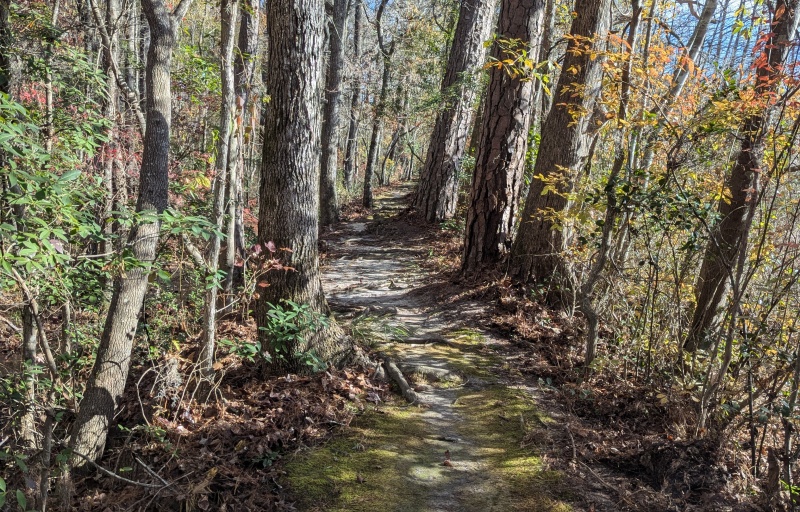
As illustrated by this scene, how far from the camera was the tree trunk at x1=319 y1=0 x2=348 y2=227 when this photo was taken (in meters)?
13.2

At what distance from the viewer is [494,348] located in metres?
6.16

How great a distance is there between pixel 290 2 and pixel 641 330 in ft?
15.5

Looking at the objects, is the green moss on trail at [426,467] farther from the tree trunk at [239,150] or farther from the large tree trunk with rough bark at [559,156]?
the large tree trunk with rough bark at [559,156]

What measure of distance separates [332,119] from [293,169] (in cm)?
916

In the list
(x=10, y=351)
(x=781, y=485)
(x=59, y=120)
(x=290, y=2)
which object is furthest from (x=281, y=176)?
(x=10, y=351)

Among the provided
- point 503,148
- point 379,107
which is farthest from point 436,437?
point 379,107

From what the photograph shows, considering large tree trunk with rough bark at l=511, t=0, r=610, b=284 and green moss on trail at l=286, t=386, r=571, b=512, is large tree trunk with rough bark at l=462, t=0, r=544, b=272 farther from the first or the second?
green moss on trail at l=286, t=386, r=571, b=512

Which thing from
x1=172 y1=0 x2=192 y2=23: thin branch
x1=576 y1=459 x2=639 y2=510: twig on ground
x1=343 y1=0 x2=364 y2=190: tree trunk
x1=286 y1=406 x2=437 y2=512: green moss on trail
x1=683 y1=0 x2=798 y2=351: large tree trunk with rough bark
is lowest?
x1=286 y1=406 x2=437 y2=512: green moss on trail

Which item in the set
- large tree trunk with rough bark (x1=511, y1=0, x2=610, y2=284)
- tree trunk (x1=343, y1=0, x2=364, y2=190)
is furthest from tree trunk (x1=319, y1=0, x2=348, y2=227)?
large tree trunk with rough bark (x1=511, y1=0, x2=610, y2=284)

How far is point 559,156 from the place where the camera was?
23.0ft

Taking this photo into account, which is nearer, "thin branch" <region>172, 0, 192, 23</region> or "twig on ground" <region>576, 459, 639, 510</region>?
"twig on ground" <region>576, 459, 639, 510</region>

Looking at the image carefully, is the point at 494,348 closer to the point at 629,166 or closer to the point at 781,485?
the point at 629,166

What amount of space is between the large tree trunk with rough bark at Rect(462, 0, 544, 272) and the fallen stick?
301 cm

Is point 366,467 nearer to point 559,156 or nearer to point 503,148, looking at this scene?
point 559,156
